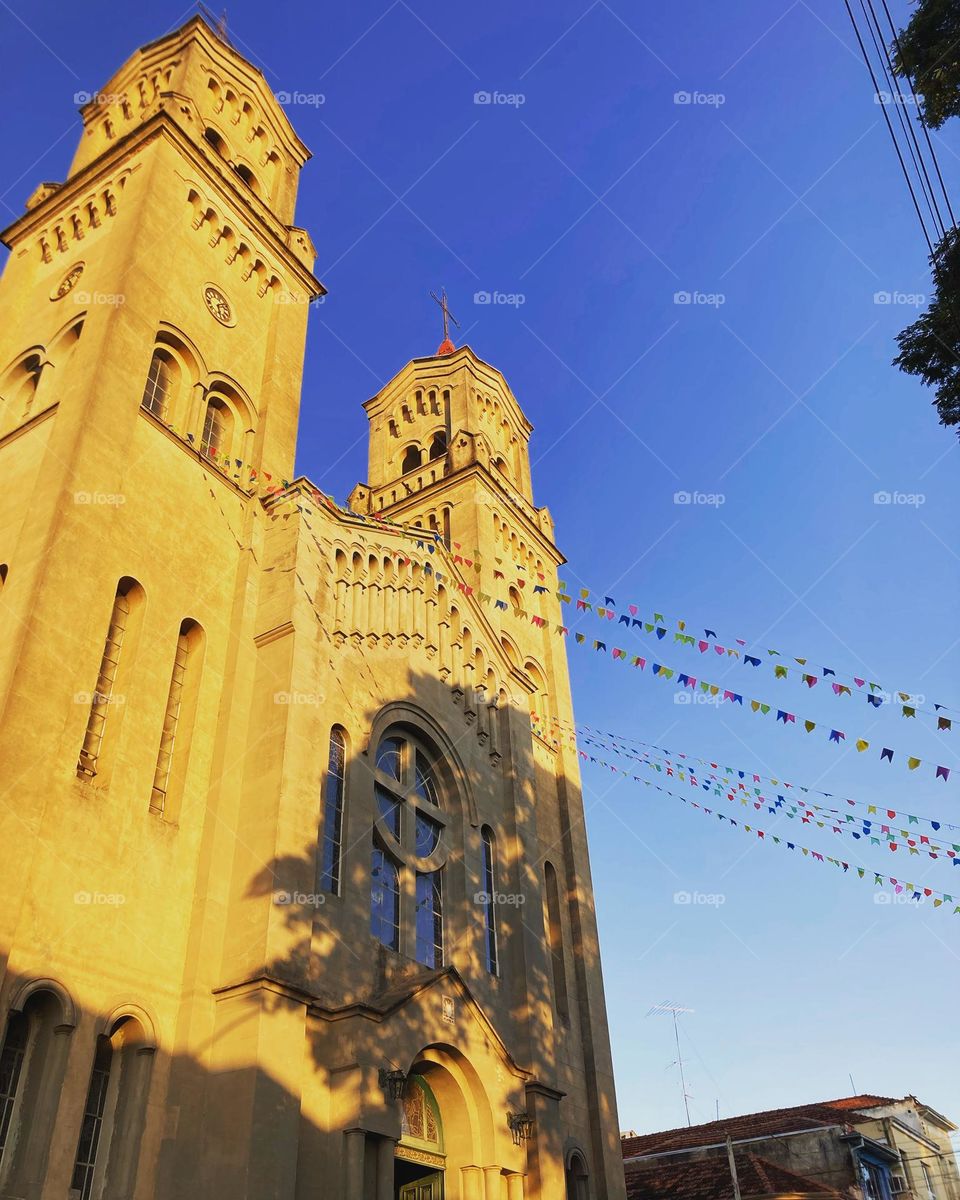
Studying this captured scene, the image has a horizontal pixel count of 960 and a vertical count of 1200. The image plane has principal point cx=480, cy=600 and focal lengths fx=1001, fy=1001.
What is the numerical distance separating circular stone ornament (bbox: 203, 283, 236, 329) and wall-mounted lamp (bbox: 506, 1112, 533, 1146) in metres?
16.9

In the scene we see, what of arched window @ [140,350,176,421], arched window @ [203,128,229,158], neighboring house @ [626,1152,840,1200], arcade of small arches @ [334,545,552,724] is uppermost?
arched window @ [203,128,229,158]

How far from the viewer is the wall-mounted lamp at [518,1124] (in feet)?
55.3

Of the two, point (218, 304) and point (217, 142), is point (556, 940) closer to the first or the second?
point (218, 304)

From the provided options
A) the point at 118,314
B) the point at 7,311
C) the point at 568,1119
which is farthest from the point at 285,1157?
the point at 7,311

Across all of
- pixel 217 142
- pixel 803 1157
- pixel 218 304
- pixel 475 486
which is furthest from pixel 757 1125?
pixel 217 142

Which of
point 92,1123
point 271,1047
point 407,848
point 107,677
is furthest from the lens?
point 407,848

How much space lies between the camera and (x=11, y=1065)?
472 inches

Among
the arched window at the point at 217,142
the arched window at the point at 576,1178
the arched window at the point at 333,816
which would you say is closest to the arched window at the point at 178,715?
the arched window at the point at 333,816

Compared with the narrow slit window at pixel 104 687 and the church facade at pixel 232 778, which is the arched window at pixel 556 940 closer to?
the church facade at pixel 232 778

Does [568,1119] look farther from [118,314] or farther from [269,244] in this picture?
[269,244]

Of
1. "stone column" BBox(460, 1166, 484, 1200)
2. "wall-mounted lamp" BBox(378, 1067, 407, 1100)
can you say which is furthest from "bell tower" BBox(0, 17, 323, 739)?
"stone column" BBox(460, 1166, 484, 1200)

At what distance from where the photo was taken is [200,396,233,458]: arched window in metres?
20.7

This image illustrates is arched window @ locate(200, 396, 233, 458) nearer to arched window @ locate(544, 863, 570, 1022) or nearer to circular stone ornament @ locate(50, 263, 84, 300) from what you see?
circular stone ornament @ locate(50, 263, 84, 300)

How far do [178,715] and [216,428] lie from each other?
7.28 m
